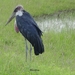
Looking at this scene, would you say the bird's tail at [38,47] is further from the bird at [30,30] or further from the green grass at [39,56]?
the green grass at [39,56]

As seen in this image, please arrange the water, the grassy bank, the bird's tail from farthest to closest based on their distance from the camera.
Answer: the water, the bird's tail, the grassy bank

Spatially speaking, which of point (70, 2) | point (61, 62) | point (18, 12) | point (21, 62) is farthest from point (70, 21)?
point (21, 62)

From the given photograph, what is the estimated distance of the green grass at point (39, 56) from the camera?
231 inches

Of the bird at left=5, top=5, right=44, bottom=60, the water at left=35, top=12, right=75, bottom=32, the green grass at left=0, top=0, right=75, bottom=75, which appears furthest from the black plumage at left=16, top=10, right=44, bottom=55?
the water at left=35, top=12, right=75, bottom=32

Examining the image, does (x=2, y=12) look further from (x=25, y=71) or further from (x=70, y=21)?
(x=25, y=71)

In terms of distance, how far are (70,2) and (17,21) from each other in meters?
8.45

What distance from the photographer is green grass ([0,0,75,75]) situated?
587cm

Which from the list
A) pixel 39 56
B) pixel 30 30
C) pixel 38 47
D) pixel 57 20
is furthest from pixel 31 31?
pixel 57 20

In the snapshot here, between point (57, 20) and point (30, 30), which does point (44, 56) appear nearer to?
point (30, 30)

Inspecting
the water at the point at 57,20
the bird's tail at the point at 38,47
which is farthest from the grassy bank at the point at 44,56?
the water at the point at 57,20

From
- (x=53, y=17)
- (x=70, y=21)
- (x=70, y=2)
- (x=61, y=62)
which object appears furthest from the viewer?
(x=70, y=2)

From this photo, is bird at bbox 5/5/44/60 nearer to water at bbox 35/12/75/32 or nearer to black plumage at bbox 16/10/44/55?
black plumage at bbox 16/10/44/55

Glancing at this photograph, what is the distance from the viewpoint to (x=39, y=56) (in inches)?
305

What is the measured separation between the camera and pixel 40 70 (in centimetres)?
600
